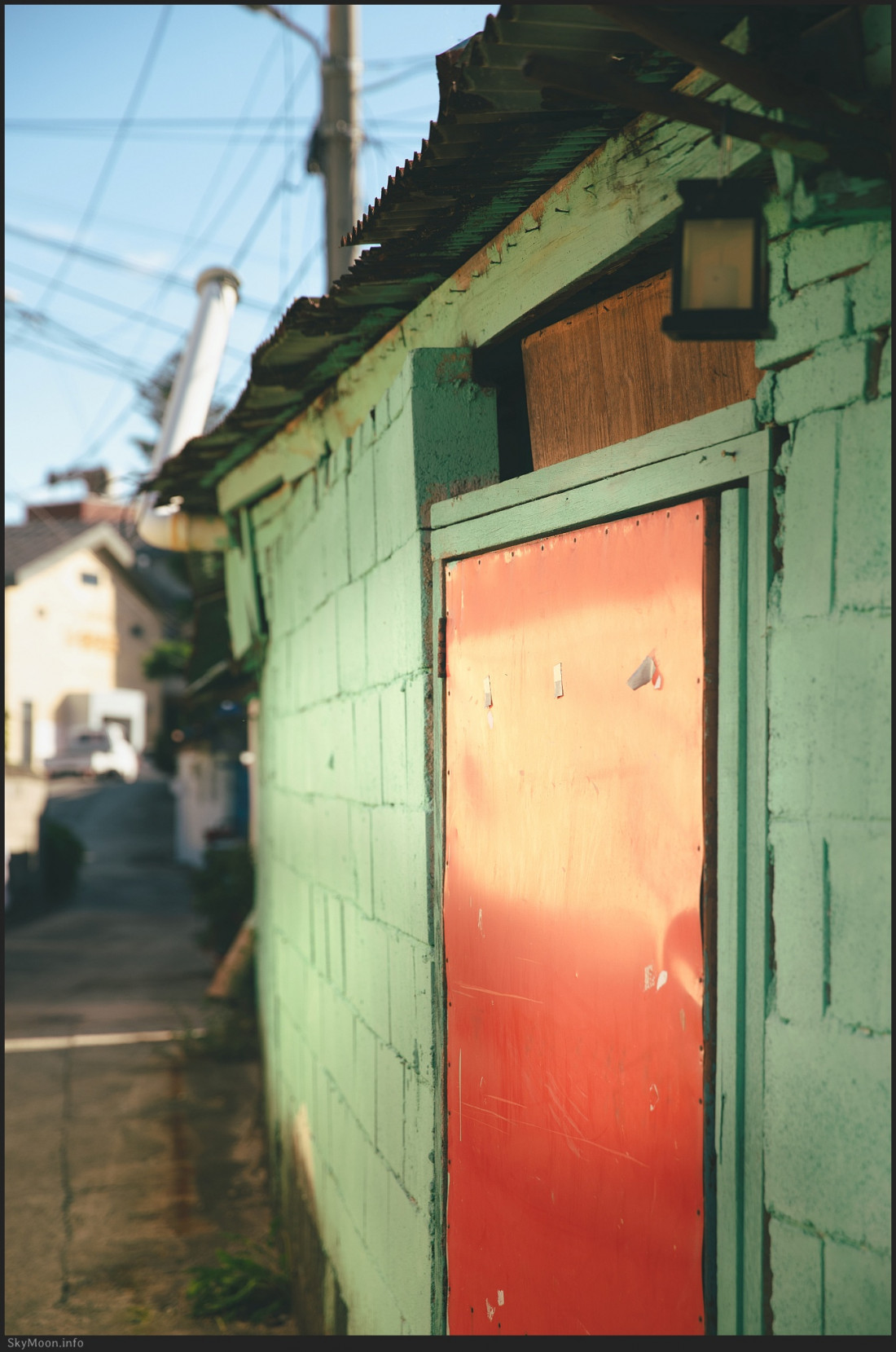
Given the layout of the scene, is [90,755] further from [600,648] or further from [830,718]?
[830,718]

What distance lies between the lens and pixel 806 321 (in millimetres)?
1779

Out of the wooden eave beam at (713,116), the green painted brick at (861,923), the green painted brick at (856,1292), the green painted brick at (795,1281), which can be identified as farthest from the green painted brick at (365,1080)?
the wooden eave beam at (713,116)

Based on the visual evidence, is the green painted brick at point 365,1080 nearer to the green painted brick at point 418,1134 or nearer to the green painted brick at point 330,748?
the green painted brick at point 418,1134

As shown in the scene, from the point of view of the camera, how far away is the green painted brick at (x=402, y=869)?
113 inches

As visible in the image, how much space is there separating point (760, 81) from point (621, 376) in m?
1.04

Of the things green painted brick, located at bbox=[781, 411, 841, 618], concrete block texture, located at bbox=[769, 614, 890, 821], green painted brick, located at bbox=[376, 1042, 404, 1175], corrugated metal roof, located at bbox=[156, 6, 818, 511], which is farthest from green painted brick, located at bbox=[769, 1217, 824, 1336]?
corrugated metal roof, located at bbox=[156, 6, 818, 511]

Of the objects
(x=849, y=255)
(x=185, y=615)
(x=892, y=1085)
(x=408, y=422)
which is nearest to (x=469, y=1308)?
(x=892, y=1085)

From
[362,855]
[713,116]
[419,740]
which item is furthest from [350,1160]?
[713,116]

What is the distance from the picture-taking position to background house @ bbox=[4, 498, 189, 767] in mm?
30547

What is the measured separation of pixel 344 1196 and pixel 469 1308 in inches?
51.7

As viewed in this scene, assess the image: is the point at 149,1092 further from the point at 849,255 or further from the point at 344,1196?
the point at 849,255

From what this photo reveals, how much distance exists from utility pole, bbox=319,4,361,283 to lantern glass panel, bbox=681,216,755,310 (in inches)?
259

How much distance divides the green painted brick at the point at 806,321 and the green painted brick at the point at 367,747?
181 centimetres

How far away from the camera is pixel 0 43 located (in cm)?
305
